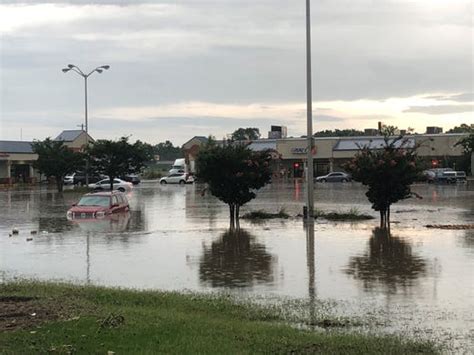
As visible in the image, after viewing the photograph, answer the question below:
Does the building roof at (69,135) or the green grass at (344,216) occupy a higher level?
the building roof at (69,135)

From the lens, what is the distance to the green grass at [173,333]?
6.58m

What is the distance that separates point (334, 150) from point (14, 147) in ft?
149

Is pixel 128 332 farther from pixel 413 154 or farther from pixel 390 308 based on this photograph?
pixel 413 154

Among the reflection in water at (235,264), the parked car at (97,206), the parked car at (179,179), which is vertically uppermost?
the parked car at (179,179)

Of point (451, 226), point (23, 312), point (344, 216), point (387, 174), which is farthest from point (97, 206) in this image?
point (23, 312)

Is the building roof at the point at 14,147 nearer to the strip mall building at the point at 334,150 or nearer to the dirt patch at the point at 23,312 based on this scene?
the strip mall building at the point at 334,150

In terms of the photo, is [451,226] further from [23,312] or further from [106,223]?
[23,312]

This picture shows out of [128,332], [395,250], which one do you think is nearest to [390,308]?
[128,332]

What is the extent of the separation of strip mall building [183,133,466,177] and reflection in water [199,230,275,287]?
68962 mm

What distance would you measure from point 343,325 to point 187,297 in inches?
113

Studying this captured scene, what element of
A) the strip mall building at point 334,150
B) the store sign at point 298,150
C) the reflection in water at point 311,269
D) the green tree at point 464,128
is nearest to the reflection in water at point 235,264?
the reflection in water at point 311,269

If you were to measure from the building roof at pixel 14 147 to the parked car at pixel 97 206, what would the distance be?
5916cm

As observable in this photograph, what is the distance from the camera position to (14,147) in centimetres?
8538

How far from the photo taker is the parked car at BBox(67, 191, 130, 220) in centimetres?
2611
